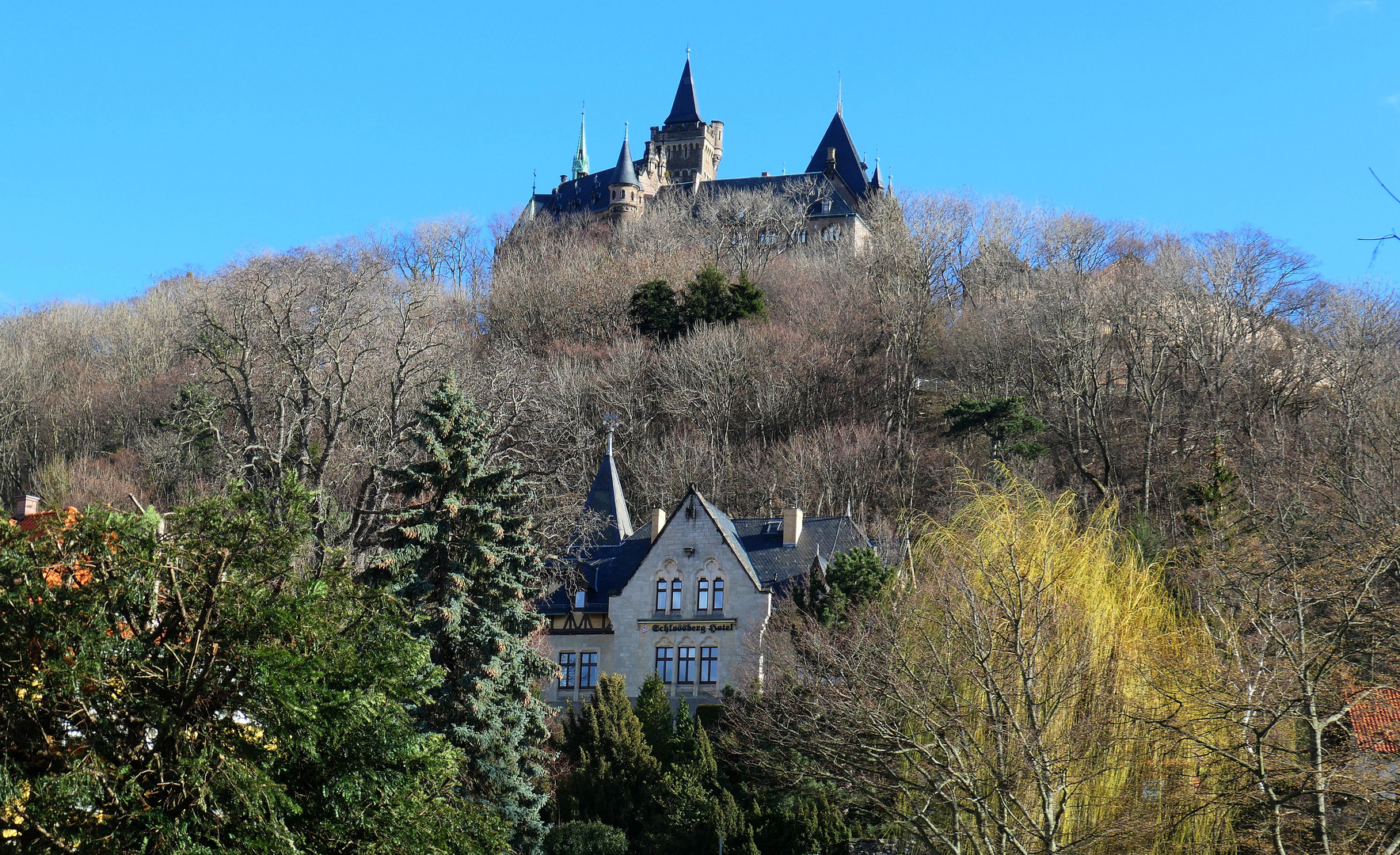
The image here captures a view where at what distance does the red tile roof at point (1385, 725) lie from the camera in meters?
17.6

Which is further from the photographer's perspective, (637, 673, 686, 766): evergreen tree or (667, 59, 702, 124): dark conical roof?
(667, 59, 702, 124): dark conical roof

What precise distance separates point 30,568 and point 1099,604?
1580 centimetres

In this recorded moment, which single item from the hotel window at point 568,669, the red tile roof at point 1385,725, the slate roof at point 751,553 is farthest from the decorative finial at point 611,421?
the red tile roof at point 1385,725

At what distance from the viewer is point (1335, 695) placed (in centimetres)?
1911

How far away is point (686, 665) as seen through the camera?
39.1 m

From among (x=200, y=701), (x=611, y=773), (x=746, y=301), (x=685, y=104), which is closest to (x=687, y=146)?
(x=685, y=104)

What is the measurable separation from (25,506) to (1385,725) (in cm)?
3303

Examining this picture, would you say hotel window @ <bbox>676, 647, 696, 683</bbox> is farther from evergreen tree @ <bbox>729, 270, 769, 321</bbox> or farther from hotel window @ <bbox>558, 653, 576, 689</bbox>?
evergreen tree @ <bbox>729, 270, 769, 321</bbox>

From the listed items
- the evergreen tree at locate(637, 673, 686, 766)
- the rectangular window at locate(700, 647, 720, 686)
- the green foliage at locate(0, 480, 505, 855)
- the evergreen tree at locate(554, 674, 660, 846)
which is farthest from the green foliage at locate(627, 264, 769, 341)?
the green foliage at locate(0, 480, 505, 855)

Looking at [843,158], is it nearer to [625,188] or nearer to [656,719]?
[625,188]

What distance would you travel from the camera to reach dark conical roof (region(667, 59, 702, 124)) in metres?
123

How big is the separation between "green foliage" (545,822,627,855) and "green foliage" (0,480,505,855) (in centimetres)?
1202

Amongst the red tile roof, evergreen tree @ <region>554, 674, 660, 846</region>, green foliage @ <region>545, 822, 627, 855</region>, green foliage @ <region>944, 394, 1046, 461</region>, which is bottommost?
green foliage @ <region>545, 822, 627, 855</region>

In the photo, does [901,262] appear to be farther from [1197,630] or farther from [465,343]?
[1197,630]
